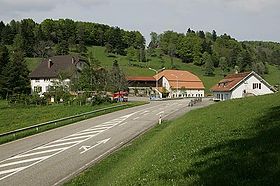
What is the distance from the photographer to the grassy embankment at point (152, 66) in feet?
451

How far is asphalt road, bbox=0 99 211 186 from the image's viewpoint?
15.7 meters

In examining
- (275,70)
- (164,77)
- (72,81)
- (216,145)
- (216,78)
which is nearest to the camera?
(216,145)

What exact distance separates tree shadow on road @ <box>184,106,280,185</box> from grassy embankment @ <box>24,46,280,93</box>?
11728 cm

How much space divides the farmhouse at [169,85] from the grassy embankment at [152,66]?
772 centimetres

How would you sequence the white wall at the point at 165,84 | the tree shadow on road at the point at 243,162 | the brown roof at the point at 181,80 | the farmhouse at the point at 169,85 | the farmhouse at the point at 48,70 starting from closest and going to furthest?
the tree shadow on road at the point at 243,162 < the farmhouse at the point at 48,70 < the farmhouse at the point at 169,85 < the white wall at the point at 165,84 < the brown roof at the point at 181,80

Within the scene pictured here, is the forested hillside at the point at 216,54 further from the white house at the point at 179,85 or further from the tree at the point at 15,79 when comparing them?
the tree at the point at 15,79

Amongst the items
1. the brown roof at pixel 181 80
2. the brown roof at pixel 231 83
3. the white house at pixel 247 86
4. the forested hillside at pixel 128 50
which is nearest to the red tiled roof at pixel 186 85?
the brown roof at pixel 181 80

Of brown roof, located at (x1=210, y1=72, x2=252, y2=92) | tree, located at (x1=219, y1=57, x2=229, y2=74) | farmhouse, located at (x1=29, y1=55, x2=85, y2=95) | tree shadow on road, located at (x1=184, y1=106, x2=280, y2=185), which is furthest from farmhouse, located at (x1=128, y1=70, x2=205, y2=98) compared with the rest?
tree shadow on road, located at (x1=184, y1=106, x2=280, y2=185)

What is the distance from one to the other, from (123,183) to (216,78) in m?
141

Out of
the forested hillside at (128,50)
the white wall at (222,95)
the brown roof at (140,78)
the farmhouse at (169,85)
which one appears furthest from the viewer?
the forested hillside at (128,50)

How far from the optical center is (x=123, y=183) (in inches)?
424

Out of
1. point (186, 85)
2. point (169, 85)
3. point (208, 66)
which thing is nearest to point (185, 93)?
point (186, 85)

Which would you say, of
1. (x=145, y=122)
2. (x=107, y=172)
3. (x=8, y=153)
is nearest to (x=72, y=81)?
(x=145, y=122)

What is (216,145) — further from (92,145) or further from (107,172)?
(92,145)
